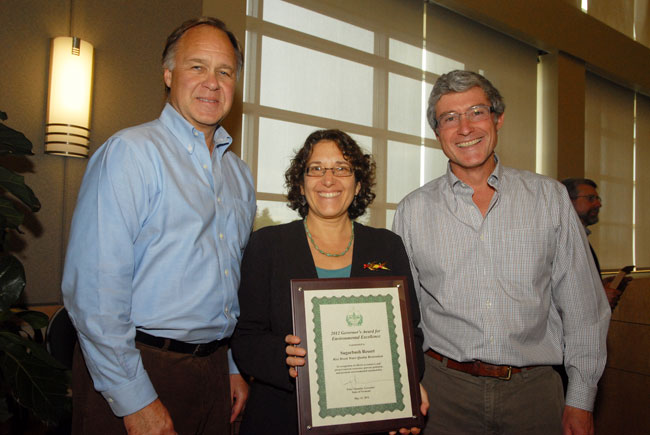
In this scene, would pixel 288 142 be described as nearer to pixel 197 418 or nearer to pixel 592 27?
pixel 197 418

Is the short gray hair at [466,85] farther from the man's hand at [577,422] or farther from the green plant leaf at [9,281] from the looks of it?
the green plant leaf at [9,281]

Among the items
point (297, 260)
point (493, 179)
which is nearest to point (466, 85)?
point (493, 179)

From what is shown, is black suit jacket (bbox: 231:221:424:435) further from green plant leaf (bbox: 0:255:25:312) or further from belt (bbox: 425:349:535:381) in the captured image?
green plant leaf (bbox: 0:255:25:312)

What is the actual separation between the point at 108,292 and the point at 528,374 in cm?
156

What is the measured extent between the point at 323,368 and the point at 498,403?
78 cm

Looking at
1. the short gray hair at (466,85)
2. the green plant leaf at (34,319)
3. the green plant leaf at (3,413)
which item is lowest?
the green plant leaf at (3,413)

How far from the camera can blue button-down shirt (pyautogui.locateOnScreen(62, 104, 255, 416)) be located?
4.30ft

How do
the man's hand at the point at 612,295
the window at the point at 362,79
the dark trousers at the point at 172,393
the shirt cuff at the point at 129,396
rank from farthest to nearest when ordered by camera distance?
the window at the point at 362,79
the man's hand at the point at 612,295
the dark trousers at the point at 172,393
the shirt cuff at the point at 129,396

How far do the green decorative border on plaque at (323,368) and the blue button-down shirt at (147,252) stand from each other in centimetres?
39

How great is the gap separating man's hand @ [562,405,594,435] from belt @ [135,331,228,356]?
55.9 inches

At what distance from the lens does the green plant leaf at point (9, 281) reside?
1.74 meters

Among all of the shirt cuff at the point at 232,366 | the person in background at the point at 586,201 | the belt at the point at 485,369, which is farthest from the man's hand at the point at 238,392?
the person in background at the point at 586,201

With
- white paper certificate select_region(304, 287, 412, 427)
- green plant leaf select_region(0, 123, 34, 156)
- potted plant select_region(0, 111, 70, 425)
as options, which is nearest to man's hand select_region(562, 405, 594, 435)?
white paper certificate select_region(304, 287, 412, 427)

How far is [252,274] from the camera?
166cm
